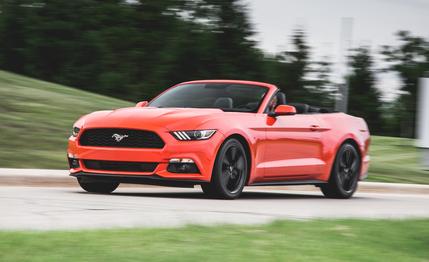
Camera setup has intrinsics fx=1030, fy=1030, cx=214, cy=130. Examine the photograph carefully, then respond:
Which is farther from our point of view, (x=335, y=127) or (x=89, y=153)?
(x=335, y=127)

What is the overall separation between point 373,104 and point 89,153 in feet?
274

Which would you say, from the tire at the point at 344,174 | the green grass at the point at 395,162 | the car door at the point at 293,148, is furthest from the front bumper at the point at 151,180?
the green grass at the point at 395,162

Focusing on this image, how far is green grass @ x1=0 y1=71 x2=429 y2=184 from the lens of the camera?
18125mm

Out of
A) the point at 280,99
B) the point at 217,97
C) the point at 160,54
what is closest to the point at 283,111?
the point at 280,99

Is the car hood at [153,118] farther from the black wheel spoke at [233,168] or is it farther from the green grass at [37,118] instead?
the green grass at [37,118]

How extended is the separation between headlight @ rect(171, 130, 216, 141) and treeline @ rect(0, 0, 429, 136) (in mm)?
69354

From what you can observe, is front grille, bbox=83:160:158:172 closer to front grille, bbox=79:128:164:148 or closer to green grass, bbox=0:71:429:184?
front grille, bbox=79:128:164:148

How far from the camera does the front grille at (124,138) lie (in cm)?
1148

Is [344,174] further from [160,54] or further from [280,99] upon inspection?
[160,54]

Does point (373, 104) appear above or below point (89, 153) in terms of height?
below

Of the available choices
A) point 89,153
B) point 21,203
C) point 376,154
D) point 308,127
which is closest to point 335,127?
point 308,127

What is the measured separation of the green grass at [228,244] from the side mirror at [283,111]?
4.24 m

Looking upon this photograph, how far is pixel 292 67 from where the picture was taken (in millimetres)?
90875

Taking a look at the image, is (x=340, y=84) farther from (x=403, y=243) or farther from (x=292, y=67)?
(x=292, y=67)
